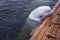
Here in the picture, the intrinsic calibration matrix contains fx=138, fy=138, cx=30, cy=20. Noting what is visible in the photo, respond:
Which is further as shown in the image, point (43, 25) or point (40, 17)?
point (40, 17)

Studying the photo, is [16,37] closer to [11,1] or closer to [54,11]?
[54,11]

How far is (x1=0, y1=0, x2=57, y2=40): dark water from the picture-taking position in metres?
3.13

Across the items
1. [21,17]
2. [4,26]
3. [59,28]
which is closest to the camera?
[59,28]

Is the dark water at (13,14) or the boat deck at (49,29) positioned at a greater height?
the boat deck at (49,29)

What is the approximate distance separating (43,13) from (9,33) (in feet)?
2.92

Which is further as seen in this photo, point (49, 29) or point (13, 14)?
point (13, 14)

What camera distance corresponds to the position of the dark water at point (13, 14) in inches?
123

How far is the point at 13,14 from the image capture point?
3.79 meters

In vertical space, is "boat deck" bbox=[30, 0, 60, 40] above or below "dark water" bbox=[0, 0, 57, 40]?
above

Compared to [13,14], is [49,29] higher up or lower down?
higher up

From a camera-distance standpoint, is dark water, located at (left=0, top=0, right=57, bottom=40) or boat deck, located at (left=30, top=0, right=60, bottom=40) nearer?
boat deck, located at (left=30, top=0, right=60, bottom=40)

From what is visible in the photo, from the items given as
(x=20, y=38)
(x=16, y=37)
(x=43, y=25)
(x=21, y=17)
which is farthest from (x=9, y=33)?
(x=43, y=25)

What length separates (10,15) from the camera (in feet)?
12.2

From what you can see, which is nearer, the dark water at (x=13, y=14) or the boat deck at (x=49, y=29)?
the boat deck at (x=49, y=29)
